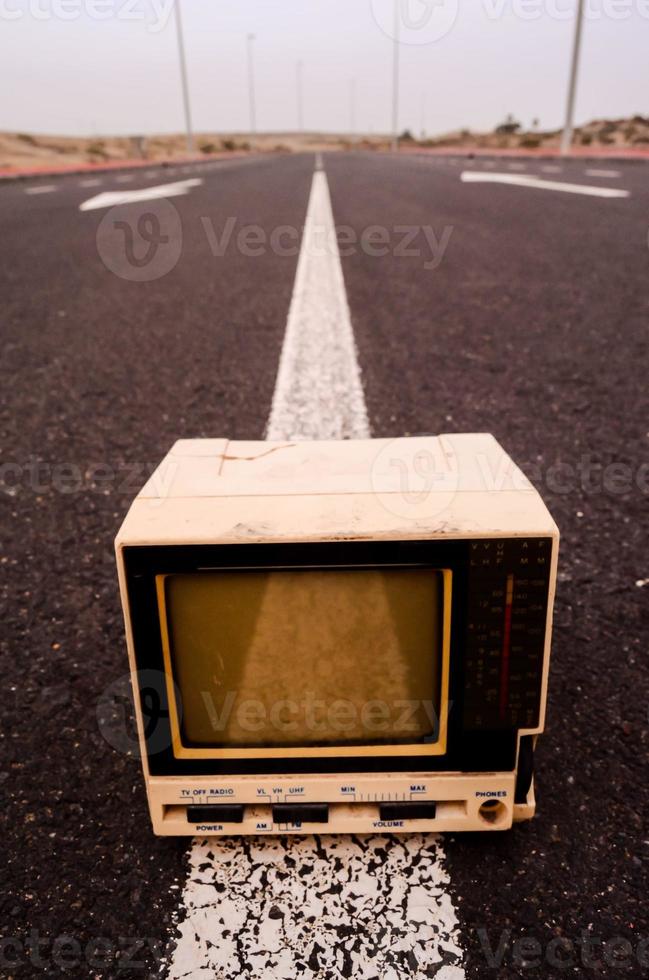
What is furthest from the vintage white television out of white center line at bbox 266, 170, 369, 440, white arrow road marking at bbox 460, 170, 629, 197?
white arrow road marking at bbox 460, 170, 629, 197

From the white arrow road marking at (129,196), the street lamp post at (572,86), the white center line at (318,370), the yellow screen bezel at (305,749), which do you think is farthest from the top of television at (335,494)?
the street lamp post at (572,86)

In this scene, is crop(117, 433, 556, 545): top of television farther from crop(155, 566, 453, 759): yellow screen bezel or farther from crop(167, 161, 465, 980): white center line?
crop(167, 161, 465, 980): white center line

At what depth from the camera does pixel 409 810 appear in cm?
107

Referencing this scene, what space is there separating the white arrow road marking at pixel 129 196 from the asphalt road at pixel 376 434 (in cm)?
357

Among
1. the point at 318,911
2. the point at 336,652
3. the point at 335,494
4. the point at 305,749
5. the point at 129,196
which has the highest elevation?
the point at 335,494

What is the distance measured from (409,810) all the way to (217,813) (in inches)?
11.0

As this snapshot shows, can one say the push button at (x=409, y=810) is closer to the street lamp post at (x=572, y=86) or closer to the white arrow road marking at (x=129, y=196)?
the white arrow road marking at (x=129, y=196)

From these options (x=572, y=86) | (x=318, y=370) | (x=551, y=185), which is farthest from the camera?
(x=572, y=86)

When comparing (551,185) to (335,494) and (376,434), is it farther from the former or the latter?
(335,494)

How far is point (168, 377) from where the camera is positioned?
282 cm

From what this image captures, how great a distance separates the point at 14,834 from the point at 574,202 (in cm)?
764

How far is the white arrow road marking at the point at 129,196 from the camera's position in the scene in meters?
8.75

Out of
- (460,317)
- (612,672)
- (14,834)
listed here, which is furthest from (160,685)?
(460,317)

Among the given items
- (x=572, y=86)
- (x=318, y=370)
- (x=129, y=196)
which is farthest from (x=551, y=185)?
(x=572, y=86)
